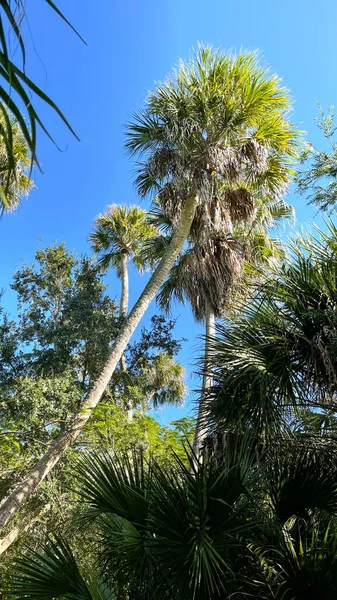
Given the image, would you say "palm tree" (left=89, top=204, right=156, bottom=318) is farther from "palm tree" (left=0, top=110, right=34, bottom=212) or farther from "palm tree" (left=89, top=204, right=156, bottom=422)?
"palm tree" (left=0, top=110, right=34, bottom=212)

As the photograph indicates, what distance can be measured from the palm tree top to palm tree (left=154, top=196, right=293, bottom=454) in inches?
139

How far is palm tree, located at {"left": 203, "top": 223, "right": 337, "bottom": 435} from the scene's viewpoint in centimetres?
399

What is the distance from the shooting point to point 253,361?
424cm

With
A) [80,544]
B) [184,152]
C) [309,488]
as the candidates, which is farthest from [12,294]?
[309,488]

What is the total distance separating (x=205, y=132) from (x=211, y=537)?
749 centimetres

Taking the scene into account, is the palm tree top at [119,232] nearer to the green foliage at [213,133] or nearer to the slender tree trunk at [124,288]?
the slender tree trunk at [124,288]

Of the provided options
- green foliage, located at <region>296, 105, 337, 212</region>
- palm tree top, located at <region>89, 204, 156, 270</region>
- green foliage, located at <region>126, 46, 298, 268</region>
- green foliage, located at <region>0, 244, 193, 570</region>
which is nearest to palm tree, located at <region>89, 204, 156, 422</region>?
palm tree top, located at <region>89, 204, 156, 270</region>

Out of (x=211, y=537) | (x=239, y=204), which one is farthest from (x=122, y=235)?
(x=211, y=537)

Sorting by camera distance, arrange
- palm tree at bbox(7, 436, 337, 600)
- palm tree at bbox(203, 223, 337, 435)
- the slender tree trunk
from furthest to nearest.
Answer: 1. the slender tree trunk
2. palm tree at bbox(203, 223, 337, 435)
3. palm tree at bbox(7, 436, 337, 600)

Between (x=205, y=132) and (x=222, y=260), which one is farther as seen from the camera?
(x=222, y=260)

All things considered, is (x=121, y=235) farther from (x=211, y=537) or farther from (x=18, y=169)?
(x=211, y=537)

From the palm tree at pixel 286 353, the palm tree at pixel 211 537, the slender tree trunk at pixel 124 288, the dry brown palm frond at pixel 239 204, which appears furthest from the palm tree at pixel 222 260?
the palm tree at pixel 211 537

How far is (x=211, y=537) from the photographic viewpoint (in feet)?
8.98

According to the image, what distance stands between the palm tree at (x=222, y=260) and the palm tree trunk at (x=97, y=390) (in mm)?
831
